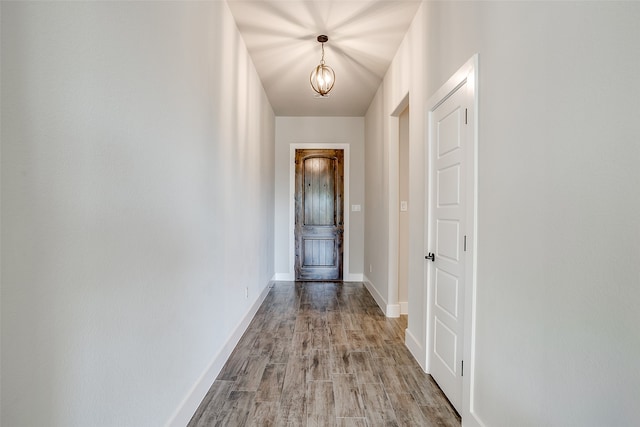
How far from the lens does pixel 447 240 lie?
2057 millimetres

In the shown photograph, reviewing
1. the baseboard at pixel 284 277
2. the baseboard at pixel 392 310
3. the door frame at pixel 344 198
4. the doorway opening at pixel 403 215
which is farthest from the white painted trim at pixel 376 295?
the baseboard at pixel 284 277

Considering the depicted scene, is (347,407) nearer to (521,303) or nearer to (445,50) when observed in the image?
(521,303)

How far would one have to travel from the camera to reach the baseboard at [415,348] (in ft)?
8.03

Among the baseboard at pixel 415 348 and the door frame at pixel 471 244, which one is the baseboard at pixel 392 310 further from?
the door frame at pixel 471 244

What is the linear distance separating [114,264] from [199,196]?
0.91 metres

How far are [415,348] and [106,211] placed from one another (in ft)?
8.09

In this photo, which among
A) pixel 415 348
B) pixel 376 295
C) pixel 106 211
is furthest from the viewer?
pixel 376 295

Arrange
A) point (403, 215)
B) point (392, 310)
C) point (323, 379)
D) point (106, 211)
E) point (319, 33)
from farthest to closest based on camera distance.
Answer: point (403, 215), point (392, 310), point (319, 33), point (323, 379), point (106, 211)

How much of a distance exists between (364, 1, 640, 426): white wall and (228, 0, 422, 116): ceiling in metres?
1.12

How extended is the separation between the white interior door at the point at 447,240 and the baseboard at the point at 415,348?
110 millimetres

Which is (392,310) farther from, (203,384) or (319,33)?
(319,33)

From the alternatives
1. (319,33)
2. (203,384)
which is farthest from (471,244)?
(319,33)

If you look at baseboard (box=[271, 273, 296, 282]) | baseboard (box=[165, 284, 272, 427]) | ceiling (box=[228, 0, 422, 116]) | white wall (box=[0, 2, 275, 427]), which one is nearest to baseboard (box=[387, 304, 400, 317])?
baseboard (box=[165, 284, 272, 427])

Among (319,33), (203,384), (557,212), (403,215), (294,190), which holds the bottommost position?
(203,384)
